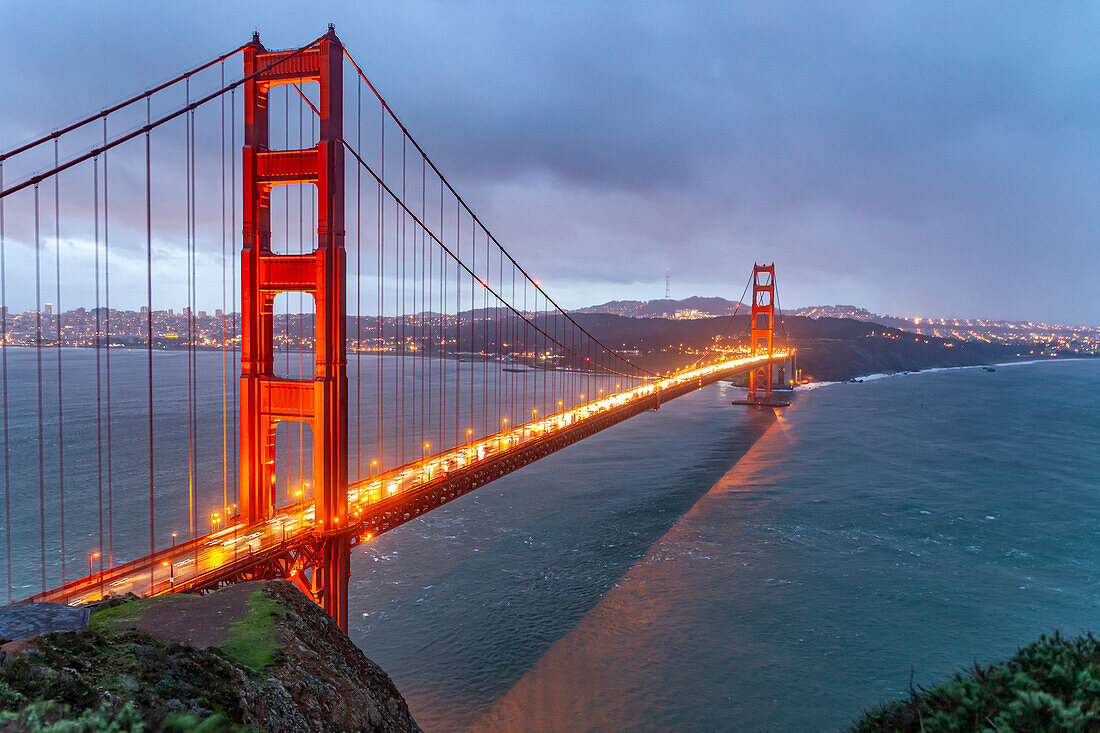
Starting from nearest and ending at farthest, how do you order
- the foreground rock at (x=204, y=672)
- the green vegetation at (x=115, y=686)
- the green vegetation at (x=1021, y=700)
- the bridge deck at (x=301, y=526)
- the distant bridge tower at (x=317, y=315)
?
the green vegetation at (x=115, y=686) → the foreground rock at (x=204, y=672) → the green vegetation at (x=1021, y=700) → the bridge deck at (x=301, y=526) → the distant bridge tower at (x=317, y=315)

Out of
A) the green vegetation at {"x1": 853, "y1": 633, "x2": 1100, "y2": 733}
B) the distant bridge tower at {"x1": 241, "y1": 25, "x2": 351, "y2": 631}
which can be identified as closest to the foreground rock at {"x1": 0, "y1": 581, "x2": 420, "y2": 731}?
the distant bridge tower at {"x1": 241, "y1": 25, "x2": 351, "y2": 631}

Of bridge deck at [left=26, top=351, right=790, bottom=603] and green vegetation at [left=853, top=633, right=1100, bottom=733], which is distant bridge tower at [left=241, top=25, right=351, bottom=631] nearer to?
bridge deck at [left=26, top=351, right=790, bottom=603]

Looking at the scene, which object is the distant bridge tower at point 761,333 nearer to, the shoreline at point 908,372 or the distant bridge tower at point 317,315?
the shoreline at point 908,372

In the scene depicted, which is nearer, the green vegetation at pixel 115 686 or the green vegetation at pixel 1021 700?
the green vegetation at pixel 115 686

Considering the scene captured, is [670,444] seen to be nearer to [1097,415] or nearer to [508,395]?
[508,395]

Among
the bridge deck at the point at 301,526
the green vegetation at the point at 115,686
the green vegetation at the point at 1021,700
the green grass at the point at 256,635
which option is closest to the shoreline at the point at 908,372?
the bridge deck at the point at 301,526

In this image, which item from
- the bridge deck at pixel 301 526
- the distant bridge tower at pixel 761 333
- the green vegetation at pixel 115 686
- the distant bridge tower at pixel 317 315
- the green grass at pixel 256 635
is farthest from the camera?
the distant bridge tower at pixel 761 333

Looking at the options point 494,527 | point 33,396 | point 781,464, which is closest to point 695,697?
point 494,527
